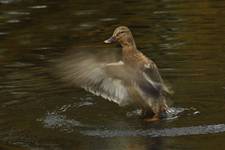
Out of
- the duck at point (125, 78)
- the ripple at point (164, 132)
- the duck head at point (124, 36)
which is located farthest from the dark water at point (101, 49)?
the duck head at point (124, 36)

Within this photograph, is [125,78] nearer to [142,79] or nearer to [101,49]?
[142,79]

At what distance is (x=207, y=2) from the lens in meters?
16.7

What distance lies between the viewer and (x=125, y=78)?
33.0 ft

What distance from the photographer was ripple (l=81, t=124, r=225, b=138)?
31.4ft

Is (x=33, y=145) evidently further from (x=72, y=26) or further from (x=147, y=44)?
(x=72, y=26)

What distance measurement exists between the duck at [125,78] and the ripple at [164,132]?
21.0 inches

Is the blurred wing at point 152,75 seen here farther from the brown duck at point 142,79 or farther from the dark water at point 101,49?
the dark water at point 101,49

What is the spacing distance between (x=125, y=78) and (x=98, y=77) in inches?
11.3

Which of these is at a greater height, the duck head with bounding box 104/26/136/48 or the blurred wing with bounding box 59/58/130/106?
the duck head with bounding box 104/26/136/48

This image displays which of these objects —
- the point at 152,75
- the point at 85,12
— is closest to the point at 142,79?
the point at 152,75

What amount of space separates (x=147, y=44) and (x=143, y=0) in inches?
143

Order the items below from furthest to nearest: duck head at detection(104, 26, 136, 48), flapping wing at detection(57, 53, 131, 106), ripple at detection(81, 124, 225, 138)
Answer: duck head at detection(104, 26, 136, 48)
flapping wing at detection(57, 53, 131, 106)
ripple at detection(81, 124, 225, 138)

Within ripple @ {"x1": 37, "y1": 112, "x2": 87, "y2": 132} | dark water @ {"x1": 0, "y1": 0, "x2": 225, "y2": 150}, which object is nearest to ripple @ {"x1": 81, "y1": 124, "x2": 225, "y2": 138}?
dark water @ {"x1": 0, "y1": 0, "x2": 225, "y2": 150}

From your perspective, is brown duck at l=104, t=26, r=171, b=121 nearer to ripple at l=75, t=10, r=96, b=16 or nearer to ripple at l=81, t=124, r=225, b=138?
ripple at l=81, t=124, r=225, b=138
